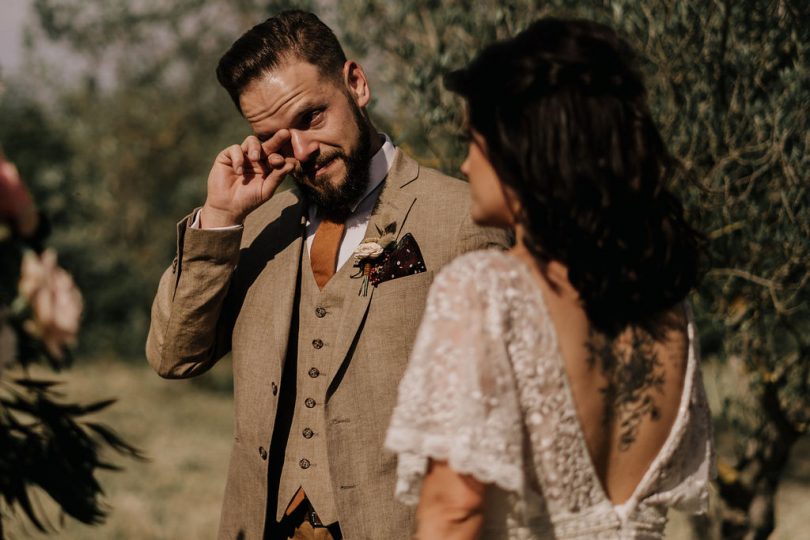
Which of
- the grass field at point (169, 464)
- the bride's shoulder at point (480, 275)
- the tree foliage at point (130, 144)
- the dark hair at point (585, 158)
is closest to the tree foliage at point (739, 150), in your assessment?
the dark hair at point (585, 158)

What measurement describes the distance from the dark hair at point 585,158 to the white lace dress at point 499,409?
14 cm

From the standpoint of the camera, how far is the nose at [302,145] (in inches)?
129

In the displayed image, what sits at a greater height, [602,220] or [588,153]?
[588,153]

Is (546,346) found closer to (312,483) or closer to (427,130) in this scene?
(312,483)

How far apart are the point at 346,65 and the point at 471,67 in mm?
1447

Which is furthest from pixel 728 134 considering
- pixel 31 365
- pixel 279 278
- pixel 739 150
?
pixel 31 365

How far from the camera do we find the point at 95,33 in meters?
15.0

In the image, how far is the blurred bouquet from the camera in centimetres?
185

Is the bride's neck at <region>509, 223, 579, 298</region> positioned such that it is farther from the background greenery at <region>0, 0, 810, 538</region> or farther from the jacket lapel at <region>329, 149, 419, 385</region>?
the background greenery at <region>0, 0, 810, 538</region>

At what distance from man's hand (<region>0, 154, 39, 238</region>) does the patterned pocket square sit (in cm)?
134

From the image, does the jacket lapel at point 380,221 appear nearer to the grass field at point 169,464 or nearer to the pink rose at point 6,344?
the pink rose at point 6,344

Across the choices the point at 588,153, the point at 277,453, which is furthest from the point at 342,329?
the point at 588,153

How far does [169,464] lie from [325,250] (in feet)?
23.6

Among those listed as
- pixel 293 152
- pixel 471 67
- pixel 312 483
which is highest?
pixel 471 67
